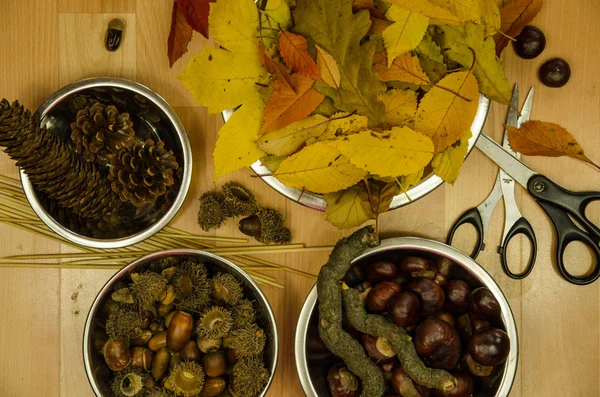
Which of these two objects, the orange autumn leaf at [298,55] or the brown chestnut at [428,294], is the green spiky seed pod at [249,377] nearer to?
the brown chestnut at [428,294]

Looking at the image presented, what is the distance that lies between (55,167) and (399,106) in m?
0.44

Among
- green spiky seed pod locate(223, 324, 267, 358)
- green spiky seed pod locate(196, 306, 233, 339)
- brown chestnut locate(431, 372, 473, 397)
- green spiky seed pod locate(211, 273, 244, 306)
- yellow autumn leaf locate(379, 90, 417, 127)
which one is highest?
yellow autumn leaf locate(379, 90, 417, 127)

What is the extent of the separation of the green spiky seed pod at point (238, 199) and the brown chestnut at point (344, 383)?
0.83 feet

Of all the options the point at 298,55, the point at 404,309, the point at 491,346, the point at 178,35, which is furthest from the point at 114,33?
the point at 491,346

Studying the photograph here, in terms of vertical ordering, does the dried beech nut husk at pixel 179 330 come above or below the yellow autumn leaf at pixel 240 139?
below

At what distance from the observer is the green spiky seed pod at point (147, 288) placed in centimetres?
76

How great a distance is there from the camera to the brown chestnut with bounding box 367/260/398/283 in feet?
2.51

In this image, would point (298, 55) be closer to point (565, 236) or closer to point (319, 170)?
Answer: point (319, 170)

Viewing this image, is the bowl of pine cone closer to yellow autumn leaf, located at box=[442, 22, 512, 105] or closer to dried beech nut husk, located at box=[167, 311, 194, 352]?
dried beech nut husk, located at box=[167, 311, 194, 352]

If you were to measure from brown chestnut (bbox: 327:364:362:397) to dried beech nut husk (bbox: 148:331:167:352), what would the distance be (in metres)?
0.23

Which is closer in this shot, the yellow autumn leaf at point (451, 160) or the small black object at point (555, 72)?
the yellow autumn leaf at point (451, 160)

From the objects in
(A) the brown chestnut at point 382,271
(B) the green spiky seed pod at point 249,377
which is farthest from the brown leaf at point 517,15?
(B) the green spiky seed pod at point 249,377

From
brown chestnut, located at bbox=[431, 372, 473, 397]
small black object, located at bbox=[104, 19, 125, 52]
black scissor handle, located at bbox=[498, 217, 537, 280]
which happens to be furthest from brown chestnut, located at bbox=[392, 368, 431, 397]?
small black object, located at bbox=[104, 19, 125, 52]

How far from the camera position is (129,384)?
769mm
